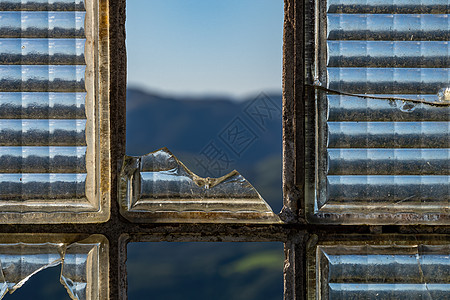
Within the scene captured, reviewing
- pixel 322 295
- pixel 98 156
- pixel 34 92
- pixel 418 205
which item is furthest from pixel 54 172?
pixel 418 205

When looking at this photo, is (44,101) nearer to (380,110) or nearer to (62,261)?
(62,261)

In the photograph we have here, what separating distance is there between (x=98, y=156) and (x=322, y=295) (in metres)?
0.76

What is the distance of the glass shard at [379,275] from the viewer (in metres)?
1.01

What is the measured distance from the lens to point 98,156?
101 cm

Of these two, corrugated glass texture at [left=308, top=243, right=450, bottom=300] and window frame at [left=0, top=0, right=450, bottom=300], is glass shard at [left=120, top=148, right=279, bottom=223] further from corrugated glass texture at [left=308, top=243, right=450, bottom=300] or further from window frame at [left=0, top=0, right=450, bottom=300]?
corrugated glass texture at [left=308, top=243, right=450, bottom=300]

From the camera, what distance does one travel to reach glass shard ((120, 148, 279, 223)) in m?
1.02

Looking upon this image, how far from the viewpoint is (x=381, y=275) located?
1015 mm

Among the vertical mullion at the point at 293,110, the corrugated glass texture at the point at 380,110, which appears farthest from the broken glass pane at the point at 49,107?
the corrugated glass texture at the point at 380,110

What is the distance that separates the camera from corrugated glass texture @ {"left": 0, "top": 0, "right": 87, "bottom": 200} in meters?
0.99

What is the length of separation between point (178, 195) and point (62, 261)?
0.38 meters

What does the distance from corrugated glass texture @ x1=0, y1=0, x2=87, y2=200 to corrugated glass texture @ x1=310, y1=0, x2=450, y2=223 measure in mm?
687

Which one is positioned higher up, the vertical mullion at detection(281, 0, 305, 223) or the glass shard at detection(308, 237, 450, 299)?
the vertical mullion at detection(281, 0, 305, 223)

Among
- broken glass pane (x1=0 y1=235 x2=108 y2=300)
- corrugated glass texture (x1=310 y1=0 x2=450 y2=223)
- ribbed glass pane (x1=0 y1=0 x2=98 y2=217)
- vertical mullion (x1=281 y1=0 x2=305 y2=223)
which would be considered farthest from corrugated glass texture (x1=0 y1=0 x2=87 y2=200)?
corrugated glass texture (x1=310 y1=0 x2=450 y2=223)

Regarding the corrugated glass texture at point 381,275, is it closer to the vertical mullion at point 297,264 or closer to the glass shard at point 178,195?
the vertical mullion at point 297,264
